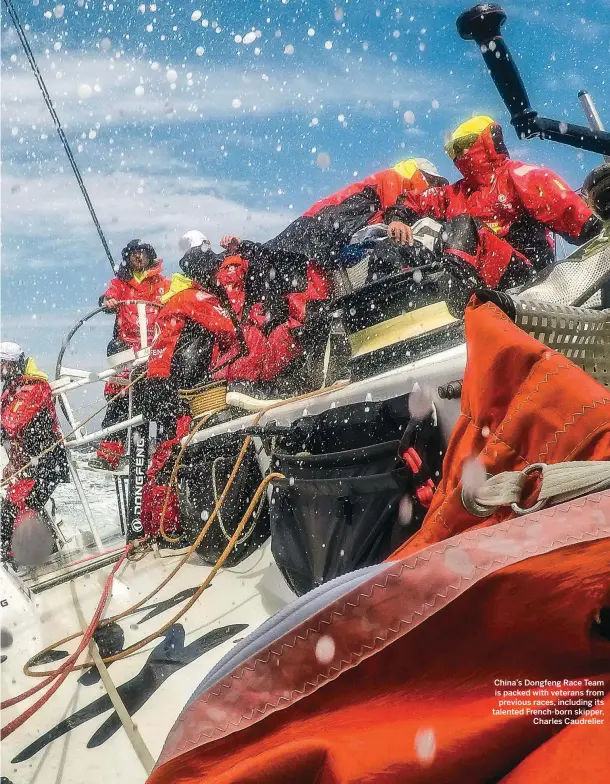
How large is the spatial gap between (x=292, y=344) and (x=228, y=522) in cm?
123

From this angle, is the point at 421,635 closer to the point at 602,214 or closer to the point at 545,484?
the point at 545,484

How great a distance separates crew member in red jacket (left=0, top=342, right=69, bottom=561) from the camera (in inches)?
215

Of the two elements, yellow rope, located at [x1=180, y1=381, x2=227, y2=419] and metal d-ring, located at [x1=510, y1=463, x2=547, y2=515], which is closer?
metal d-ring, located at [x1=510, y1=463, x2=547, y2=515]

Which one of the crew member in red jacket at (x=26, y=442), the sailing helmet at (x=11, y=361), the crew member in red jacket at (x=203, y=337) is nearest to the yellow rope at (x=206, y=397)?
the crew member in red jacket at (x=203, y=337)

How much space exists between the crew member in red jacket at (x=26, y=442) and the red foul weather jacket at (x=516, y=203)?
3881 mm

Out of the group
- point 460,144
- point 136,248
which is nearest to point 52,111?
point 136,248

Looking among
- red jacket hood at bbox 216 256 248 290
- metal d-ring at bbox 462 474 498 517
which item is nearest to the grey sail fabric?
metal d-ring at bbox 462 474 498 517

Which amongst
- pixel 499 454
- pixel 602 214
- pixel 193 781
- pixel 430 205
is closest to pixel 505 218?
pixel 430 205

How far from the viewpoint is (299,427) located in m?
2.18

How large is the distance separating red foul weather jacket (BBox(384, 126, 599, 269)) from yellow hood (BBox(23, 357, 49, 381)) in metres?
4.02

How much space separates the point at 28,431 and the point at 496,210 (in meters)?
4.68

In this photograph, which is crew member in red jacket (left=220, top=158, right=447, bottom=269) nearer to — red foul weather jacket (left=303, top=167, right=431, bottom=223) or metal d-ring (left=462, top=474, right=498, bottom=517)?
red foul weather jacket (left=303, top=167, right=431, bottom=223)

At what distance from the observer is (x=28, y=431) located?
5.49m

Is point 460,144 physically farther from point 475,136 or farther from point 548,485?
point 548,485
